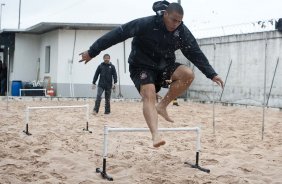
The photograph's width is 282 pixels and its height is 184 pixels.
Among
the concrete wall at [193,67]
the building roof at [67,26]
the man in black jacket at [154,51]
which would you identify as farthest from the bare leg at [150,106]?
the building roof at [67,26]

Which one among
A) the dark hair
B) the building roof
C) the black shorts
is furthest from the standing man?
the dark hair

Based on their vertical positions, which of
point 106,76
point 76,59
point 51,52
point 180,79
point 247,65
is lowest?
point 180,79

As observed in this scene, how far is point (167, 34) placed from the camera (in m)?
4.72

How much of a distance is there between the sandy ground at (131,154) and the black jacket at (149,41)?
1610 millimetres

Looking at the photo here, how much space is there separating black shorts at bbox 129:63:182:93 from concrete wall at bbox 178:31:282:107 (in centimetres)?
1023

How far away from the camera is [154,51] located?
187 inches

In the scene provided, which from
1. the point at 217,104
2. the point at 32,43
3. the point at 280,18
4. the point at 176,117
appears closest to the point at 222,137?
the point at 176,117

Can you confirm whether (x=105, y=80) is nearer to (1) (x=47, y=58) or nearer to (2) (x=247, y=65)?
(2) (x=247, y=65)

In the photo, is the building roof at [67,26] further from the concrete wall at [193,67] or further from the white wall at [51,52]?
the white wall at [51,52]

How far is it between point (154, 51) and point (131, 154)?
2771 millimetres

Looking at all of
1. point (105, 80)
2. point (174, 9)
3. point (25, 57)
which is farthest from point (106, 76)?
point (25, 57)

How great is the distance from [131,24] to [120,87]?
51.8 ft

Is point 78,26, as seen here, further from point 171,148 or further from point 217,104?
point 171,148

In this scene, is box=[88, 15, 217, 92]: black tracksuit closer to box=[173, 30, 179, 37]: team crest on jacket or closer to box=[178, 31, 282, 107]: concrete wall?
box=[173, 30, 179, 37]: team crest on jacket
